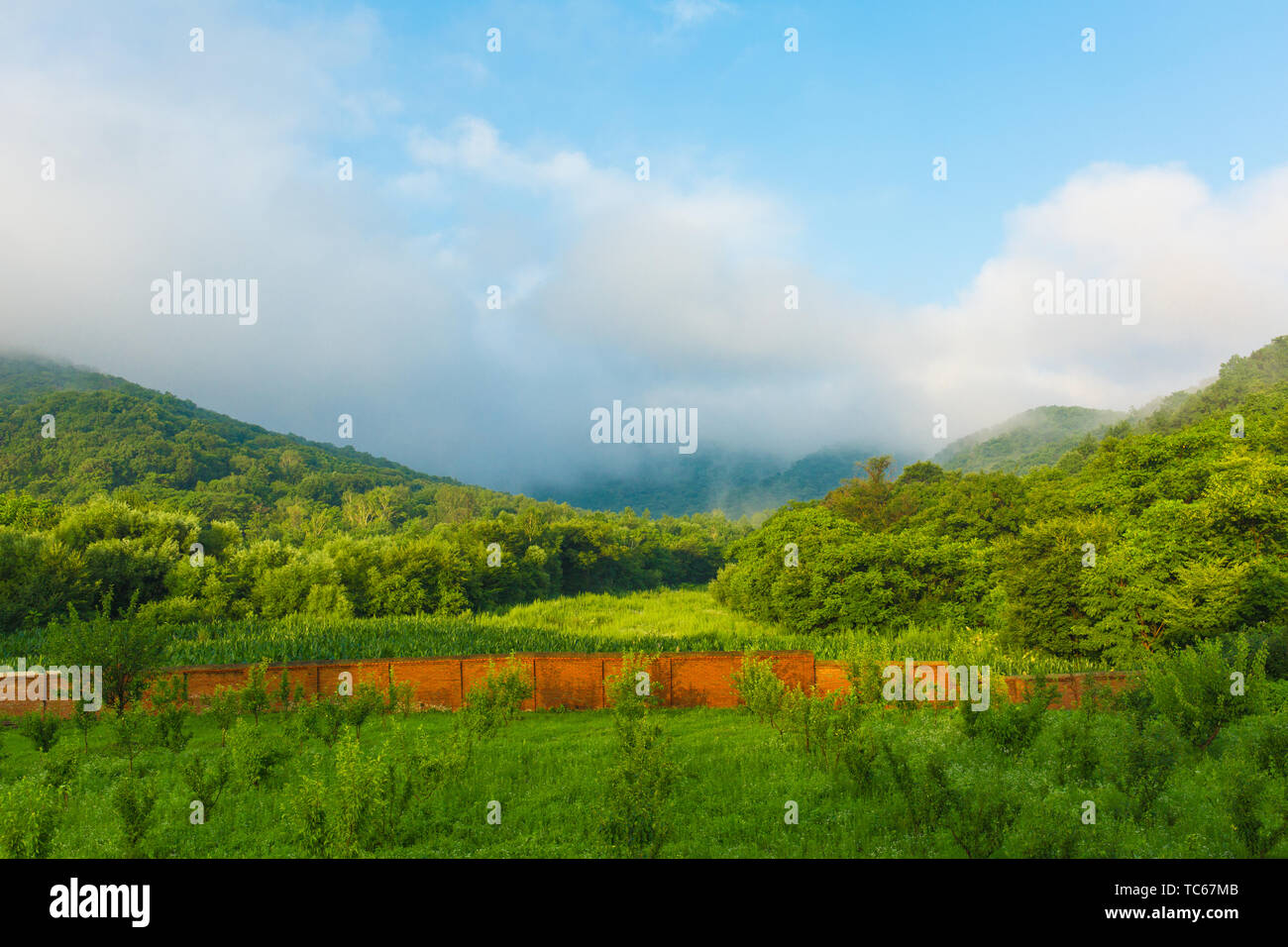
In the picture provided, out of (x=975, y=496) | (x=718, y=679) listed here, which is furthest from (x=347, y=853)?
(x=975, y=496)

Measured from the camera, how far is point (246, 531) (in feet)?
257

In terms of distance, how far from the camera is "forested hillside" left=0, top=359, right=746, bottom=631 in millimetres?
38844

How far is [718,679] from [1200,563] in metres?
15.0

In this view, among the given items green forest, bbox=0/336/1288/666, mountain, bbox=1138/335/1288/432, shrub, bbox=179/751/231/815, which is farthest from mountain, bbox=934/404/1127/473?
shrub, bbox=179/751/231/815

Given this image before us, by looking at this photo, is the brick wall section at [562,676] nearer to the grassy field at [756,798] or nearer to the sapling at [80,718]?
the sapling at [80,718]

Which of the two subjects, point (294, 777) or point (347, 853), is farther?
point (294, 777)

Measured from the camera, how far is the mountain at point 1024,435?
460ft

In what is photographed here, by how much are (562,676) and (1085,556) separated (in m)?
17.3

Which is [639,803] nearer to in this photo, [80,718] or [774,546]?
[80,718]

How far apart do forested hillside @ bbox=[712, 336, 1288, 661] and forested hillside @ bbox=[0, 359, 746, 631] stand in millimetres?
22579

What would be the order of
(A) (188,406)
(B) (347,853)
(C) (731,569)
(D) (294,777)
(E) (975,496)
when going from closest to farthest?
(B) (347,853)
(D) (294,777)
(E) (975,496)
(C) (731,569)
(A) (188,406)

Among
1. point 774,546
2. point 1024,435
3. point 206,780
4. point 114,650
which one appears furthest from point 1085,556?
point 1024,435
